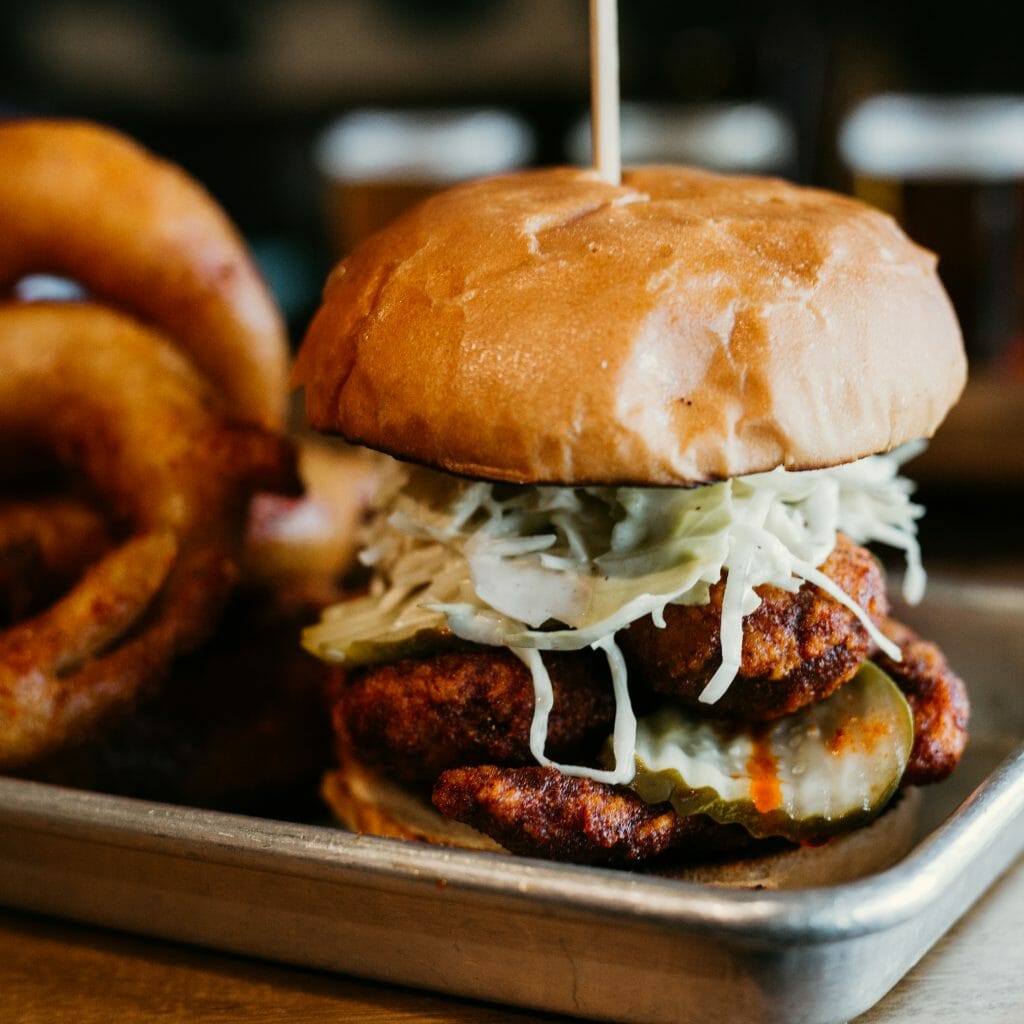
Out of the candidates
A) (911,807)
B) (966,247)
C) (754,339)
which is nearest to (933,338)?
(754,339)

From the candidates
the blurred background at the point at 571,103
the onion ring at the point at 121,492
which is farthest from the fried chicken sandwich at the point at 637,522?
the blurred background at the point at 571,103

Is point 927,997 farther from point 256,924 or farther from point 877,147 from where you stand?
point 877,147

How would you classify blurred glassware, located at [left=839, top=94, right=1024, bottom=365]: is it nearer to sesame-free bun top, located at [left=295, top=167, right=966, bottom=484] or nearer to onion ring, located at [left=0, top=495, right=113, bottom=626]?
sesame-free bun top, located at [left=295, top=167, right=966, bottom=484]

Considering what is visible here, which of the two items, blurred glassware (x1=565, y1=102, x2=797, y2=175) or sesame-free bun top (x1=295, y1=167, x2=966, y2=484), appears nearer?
sesame-free bun top (x1=295, y1=167, x2=966, y2=484)

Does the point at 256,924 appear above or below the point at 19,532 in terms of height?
below

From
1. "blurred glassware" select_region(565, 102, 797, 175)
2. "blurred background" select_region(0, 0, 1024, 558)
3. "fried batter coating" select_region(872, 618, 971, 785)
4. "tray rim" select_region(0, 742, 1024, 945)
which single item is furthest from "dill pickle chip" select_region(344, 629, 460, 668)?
"blurred glassware" select_region(565, 102, 797, 175)

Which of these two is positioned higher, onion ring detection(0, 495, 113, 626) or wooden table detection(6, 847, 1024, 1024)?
onion ring detection(0, 495, 113, 626)
